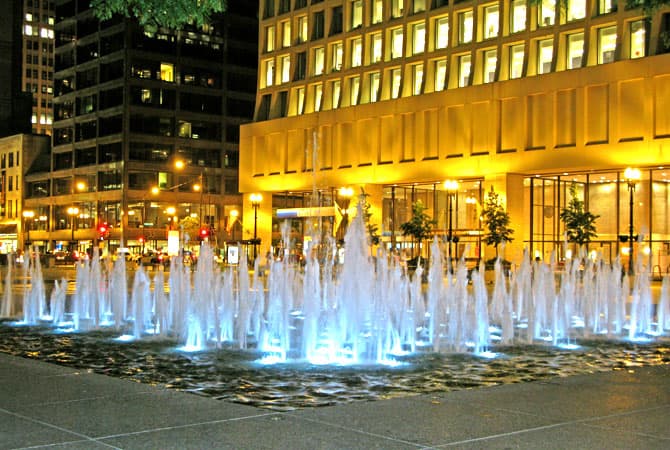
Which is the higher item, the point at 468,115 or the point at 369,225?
the point at 468,115

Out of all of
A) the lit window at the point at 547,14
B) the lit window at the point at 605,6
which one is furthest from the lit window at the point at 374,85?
the lit window at the point at 605,6

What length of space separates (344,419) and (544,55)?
47.6 meters

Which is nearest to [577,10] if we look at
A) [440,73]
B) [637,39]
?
[637,39]

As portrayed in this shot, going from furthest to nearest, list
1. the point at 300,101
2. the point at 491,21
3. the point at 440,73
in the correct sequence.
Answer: the point at 300,101
the point at 440,73
the point at 491,21

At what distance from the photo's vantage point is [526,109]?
51625mm

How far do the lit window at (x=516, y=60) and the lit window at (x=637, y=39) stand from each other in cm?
711

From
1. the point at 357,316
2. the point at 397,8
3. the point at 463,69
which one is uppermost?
the point at 397,8

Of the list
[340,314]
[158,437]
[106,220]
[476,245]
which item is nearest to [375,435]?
[158,437]

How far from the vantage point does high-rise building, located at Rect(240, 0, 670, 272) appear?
47.9 metres

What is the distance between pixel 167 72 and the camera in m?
95.7

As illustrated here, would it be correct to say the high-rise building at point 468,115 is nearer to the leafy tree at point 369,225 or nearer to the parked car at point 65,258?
the leafy tree at point 369,225

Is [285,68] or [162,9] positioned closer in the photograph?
[162,9]

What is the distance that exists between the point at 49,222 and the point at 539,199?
221ft

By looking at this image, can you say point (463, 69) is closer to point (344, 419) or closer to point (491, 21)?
point (491, 21)
